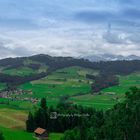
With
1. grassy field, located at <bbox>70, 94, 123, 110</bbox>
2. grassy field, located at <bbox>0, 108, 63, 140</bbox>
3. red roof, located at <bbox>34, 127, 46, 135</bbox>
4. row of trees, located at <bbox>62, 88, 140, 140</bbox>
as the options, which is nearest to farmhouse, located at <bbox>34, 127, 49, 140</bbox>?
red roof, located at <bbox>34, 127, 46, 135</bbox>

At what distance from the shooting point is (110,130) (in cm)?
5112

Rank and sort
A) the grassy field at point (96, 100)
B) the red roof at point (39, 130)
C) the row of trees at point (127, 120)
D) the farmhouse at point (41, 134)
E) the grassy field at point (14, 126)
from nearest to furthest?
1. the row of trees at point (127, 120)
2. the grassy field at point (14, 126)
3. the farmhouse at point (41, 134)
4. the red roof at point (39, 130)
5. the grassy field at point (96, 100)

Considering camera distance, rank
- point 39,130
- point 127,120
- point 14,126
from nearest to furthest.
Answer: point 127,120, point 39,130, point 14,126

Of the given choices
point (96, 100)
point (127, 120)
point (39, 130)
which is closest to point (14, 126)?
point (39, 130)

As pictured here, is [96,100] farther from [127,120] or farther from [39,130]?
[127,120]

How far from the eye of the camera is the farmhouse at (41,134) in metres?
90.8

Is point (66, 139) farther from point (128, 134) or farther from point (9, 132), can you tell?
point (9, 132)

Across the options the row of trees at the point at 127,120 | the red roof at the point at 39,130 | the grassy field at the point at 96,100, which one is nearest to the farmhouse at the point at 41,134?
the red roof at the point at 39,130

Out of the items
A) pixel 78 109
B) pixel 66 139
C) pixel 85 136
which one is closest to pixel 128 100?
pixel 85 136

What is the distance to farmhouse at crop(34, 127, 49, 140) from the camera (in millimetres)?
90825

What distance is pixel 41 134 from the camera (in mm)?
92625

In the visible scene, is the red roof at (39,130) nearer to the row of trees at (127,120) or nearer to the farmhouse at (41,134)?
the farmhouse at (41,134)

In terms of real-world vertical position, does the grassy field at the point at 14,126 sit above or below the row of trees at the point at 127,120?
below

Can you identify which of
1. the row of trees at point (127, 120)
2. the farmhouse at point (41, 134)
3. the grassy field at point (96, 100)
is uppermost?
the row of trees at point (127, 120)
